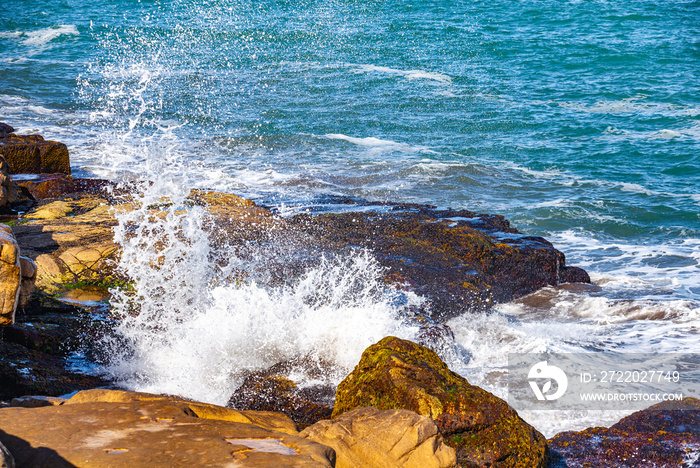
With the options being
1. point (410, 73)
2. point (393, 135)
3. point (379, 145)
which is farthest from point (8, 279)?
point (410, 73)

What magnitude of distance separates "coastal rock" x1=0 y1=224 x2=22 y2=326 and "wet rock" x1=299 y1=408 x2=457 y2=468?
2364 millimetres

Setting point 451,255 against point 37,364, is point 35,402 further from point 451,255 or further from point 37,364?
point 451,255

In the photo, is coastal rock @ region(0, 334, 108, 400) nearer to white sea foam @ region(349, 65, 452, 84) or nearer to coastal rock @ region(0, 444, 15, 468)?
coastal rock @ region(0, 444, 15, 468)

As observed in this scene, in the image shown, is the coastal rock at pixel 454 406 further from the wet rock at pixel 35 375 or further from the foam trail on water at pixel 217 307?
the wet rock at pixel 35 375

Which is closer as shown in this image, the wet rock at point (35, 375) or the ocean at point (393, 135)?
the wet rock at point (35, 375)

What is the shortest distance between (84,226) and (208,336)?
9.14ft

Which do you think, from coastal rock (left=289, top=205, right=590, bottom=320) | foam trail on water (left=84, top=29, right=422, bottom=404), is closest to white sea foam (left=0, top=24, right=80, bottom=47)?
foam trail on water (left=84, top=29, right=422, bottom=404)

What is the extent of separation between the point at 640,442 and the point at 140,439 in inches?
129

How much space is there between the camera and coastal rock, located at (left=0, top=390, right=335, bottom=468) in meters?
2.46

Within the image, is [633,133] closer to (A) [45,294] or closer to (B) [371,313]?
(B) [371,313]

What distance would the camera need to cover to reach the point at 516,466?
3418mm
